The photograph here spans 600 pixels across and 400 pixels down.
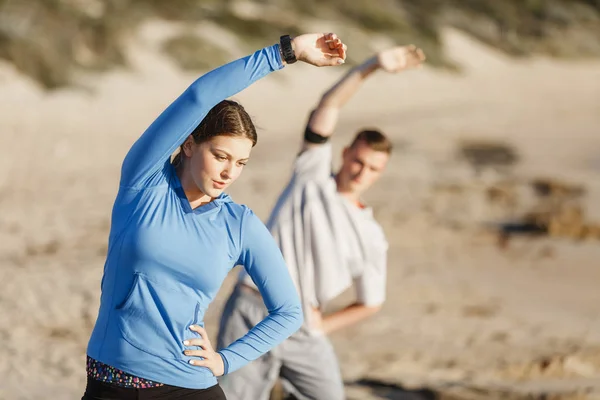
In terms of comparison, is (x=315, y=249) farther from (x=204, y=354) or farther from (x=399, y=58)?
(x=204, y=354)

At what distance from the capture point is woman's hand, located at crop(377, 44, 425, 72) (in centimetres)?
368

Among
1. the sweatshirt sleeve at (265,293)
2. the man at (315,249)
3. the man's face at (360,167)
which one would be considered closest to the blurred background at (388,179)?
the man's face at (360,167)

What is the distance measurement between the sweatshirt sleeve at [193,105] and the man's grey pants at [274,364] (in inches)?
54.4

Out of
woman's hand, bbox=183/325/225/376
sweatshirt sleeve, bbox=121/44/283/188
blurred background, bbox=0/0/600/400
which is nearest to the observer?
sweatshirt sleeve, bbox=121/44/283/188

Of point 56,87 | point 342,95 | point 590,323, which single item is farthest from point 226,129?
point 56,87

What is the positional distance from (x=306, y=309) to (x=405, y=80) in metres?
24.3

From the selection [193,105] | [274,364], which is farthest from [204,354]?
[274,364]

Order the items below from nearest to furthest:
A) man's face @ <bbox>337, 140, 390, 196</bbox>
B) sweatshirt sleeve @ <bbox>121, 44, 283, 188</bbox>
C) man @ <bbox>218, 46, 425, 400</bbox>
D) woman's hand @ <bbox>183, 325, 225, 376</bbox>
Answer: sweatshirt sleeve @ <bbox>121, 44, 283, 188</bbox> < woman's hand @ <bbox>183, 325, 225, 376</bbox> < man @ <bbox>218, 46, 425, 400</bbox> < man's face @ <bbox>337, 140, 390, 196</bbox>

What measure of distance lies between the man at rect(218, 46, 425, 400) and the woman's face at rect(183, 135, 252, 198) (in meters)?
1.30

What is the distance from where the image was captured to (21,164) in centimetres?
1437

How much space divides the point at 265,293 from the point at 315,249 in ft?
3.79

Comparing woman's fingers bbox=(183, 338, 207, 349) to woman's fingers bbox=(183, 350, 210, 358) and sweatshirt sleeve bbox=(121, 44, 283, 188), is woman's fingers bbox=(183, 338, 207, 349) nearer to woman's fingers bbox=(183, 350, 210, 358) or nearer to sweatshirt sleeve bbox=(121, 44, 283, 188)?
woman's fingers bbox=(183, 350, 210, 358)

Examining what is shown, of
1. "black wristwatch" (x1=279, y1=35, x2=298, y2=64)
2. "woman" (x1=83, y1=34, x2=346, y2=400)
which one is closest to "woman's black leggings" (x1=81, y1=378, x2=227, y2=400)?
"woman" (x1=83, y1=34, x2=346, y2=400)

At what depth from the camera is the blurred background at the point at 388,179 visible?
23.4ft
